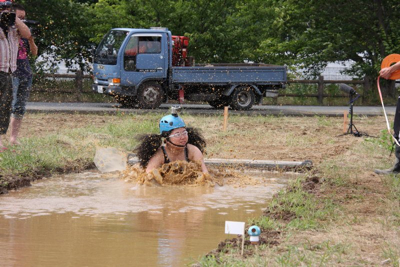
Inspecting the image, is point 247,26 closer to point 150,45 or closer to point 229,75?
point 229,75

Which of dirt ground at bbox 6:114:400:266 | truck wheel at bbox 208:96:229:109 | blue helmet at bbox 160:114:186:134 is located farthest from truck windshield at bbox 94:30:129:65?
blue helmet at bbox 160:114:186:134

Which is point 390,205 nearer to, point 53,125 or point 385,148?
point 385,148

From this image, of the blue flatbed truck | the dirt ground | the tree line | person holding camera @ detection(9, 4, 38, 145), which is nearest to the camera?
the dirt ground

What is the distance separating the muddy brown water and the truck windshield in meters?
14.3

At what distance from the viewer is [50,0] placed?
2933 cm

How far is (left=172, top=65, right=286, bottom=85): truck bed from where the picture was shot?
25.1 meters

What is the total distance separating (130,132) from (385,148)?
510cm

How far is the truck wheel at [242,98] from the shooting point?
2572 centimetres

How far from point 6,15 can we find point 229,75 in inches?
569

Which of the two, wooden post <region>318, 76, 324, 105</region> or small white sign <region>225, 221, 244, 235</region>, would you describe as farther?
wooden post <region>318, 76, 324, 105</region>

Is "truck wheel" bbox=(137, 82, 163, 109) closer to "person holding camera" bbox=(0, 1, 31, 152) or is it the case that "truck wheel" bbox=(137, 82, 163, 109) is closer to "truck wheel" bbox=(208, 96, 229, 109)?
"truck wheel" bbox=(208, 96, 229, 109)

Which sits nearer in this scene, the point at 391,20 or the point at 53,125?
the point at 53,125

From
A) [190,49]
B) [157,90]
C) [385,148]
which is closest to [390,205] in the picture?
[385,148]

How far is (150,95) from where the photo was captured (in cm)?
2519
